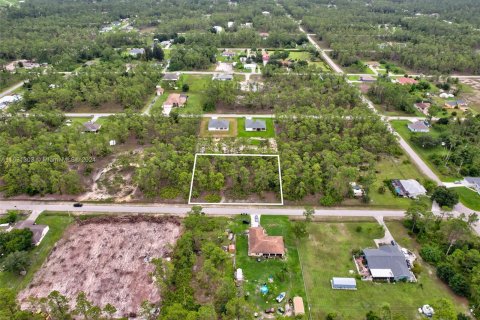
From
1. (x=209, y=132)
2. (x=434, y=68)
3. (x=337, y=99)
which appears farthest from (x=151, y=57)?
(x=434, y=68)

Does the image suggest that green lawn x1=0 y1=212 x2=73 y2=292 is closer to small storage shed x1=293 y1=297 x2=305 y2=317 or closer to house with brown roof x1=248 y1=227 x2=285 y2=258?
house with brown roof x1=248 y1=227 x2=285 y2=258

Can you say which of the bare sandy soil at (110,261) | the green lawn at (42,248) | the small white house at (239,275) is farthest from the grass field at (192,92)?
the small white house at (239,275)

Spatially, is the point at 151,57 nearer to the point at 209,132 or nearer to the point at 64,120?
the point at 64,120

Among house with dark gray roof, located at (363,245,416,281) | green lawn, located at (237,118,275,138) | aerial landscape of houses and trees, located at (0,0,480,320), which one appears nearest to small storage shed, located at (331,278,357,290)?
aerial landscape of houses and trees, located at (0,0,480,320)

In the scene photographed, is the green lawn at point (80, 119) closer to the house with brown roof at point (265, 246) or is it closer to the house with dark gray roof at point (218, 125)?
the house with dark gray roof at point (218, 125)

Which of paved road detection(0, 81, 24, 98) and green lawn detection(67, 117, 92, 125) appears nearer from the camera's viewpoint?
green lawn detection(67, 117, 92, 125)

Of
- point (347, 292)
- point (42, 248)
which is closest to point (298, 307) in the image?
point (347, 292)
